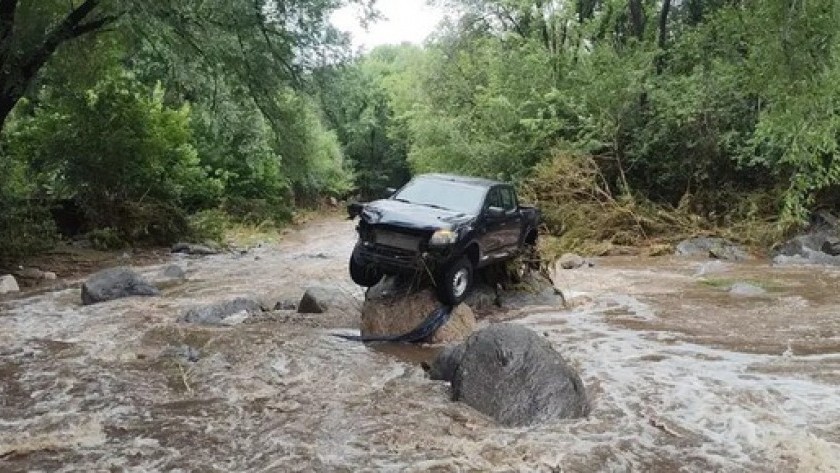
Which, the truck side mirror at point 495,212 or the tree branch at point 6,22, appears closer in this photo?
the truck side mirror at point 495,212

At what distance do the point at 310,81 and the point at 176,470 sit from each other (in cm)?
1071

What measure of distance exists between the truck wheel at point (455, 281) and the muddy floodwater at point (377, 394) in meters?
0.93

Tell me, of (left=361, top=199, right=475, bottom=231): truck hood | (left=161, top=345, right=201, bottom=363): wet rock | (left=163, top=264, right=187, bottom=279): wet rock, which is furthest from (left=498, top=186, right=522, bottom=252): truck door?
(left=163, top=264, right=187, bottom=279): wet rock

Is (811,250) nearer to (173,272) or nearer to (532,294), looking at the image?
(532,294)

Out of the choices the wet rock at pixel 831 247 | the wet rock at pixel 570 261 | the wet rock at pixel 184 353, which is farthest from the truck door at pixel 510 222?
the wet rock at pixel 831 247

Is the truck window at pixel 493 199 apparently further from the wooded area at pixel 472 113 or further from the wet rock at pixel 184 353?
the wet rock at pixel 184 353

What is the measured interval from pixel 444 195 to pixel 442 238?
174 centimetres

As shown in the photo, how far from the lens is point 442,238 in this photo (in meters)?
9.78

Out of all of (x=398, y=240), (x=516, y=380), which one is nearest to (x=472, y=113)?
(x=398, y=240)

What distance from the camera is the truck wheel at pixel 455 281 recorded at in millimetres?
10164

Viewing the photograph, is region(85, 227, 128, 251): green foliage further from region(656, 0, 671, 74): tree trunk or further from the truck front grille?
region(656, 0, 671, 74): tree trunk

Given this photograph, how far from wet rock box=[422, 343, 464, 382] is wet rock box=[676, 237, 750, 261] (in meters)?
12.6

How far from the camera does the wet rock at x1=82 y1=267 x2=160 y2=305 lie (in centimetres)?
1252

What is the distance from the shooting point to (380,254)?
1005 centimetres
